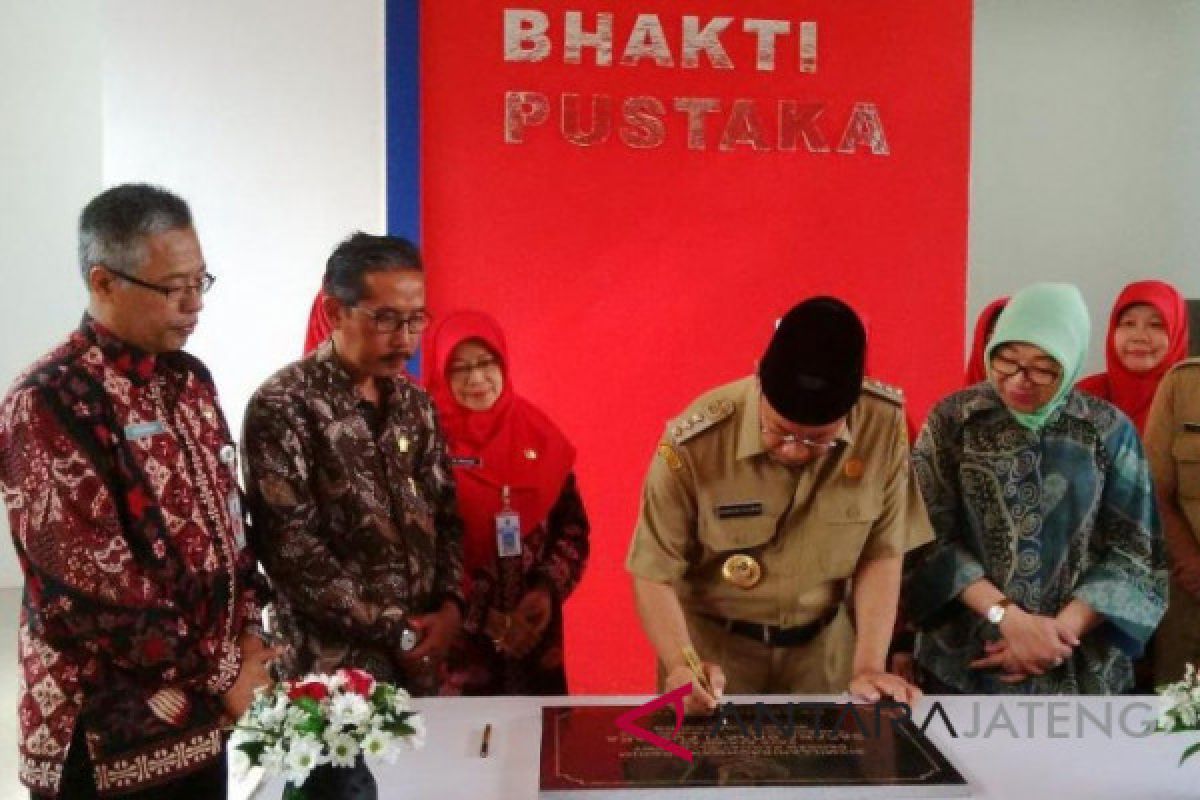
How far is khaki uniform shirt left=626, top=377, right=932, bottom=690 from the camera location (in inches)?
82.9

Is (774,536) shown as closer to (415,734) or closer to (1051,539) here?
(1051,539)

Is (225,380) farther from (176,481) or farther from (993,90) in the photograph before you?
(993,90)

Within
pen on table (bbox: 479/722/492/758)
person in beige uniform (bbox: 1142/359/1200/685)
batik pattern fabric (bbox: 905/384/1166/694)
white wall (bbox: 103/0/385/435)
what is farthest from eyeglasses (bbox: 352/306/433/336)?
person in beige uniform (bbox: 1142/359/1200/685)

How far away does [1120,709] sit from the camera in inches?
79.7

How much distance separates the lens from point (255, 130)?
363 centimetres

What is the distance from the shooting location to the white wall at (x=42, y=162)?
20.3ft

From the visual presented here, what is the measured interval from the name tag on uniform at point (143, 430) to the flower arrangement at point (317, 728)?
590mm

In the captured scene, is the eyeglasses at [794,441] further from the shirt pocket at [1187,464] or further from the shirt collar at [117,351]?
the shirt pocket at [1187,464]

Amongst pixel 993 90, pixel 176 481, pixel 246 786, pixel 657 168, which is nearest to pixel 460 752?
pixel 176 481

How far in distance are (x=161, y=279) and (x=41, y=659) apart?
64 centimetres

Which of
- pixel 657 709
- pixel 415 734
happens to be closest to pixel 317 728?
pixel 415 734

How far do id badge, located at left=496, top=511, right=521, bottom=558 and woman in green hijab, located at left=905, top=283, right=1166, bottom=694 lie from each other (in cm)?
94

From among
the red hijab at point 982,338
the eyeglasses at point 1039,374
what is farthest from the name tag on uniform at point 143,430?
the red hijab at point 982,338

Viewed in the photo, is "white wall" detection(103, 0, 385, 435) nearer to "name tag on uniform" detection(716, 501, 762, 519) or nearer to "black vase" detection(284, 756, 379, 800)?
"name tag on uniform" detection(716, 501, 762, 519)
